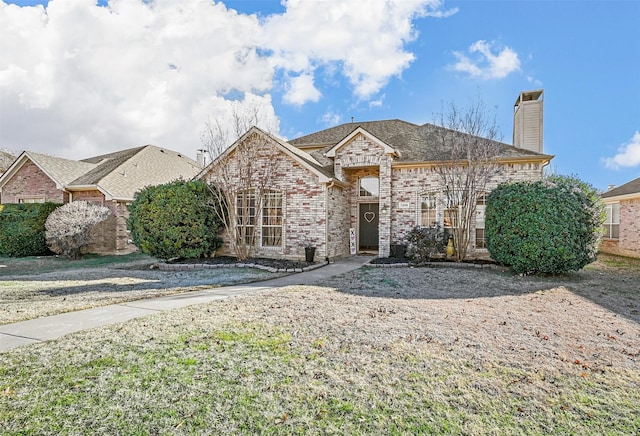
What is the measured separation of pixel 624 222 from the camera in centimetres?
1703

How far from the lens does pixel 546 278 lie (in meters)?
10.1

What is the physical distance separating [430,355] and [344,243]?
1133 centimetres

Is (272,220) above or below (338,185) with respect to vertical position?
below

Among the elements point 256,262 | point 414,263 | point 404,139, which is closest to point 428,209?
point 414,263

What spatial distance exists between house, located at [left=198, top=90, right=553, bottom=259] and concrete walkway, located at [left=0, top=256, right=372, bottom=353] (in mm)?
4913

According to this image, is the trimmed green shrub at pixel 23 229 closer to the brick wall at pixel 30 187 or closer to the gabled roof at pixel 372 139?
the brick wall at pixel 30 187

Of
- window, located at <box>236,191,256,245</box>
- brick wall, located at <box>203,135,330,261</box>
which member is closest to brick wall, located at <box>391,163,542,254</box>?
brick wall, located at <box>203,135,330,261</box>

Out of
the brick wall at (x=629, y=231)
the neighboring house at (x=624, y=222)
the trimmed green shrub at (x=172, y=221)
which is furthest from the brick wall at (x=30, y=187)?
the brick wall at (x=629, y=231)

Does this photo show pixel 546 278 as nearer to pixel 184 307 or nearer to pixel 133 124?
pixel 184 307

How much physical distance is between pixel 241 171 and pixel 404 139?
7.82 m

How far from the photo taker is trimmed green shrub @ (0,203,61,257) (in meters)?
16.7

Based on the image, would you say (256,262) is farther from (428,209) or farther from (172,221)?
(428,209)

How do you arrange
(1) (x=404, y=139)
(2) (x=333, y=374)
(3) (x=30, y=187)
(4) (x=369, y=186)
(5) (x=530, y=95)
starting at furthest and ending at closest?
(3) (x=30, y=187) < (1) (x=404, y=139) < (5) (x=530, y=95) < (4) (x=369, y=186) < (2) (x=333, y=374)

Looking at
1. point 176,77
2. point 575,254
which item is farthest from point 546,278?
point 176,77
